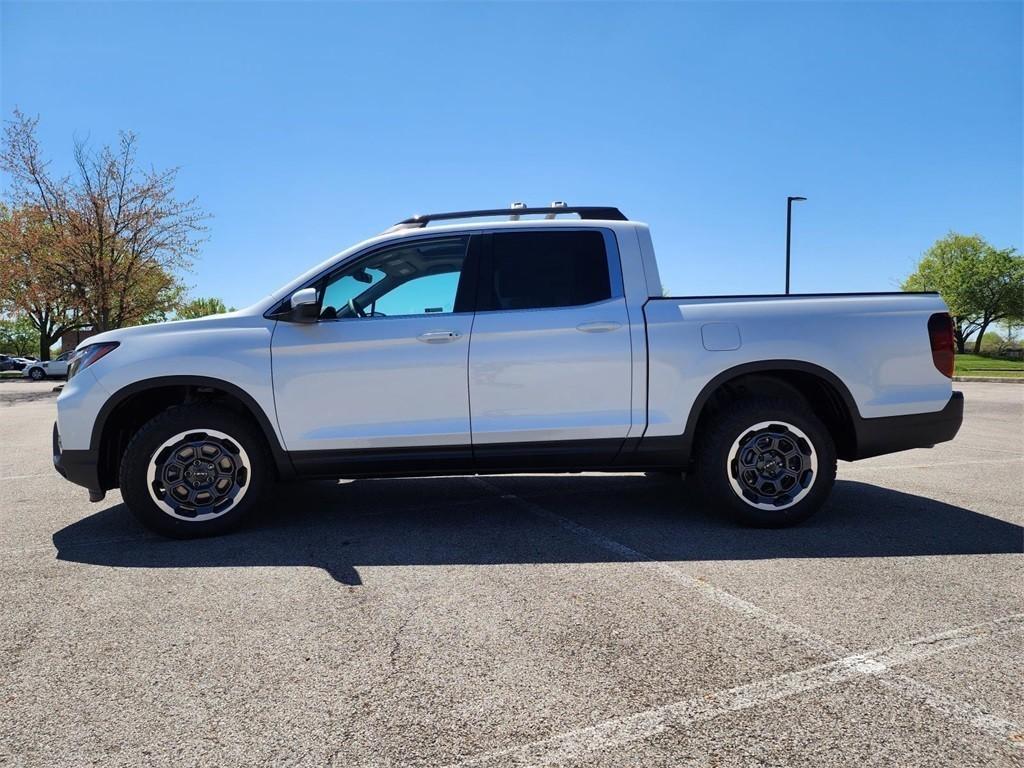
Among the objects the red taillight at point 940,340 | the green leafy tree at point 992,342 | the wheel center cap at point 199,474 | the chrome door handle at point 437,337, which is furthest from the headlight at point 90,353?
the green leafy tree at point 992,342

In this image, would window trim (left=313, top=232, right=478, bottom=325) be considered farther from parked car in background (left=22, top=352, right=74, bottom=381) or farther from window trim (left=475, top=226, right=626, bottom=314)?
parked car in background (left=22, top=352, right=74, bottom=381)

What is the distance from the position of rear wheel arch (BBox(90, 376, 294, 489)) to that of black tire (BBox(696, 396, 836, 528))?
2721 mm

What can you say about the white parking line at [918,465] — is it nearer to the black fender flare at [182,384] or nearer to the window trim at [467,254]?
the window trim at [467,254]

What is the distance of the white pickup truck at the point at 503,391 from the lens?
13.8 ft

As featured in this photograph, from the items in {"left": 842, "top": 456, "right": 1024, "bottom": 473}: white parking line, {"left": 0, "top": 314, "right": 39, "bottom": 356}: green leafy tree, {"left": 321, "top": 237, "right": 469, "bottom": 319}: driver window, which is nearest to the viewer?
{"left": 321, "top": 237, "right": 469, "bottom": 319}: driver window

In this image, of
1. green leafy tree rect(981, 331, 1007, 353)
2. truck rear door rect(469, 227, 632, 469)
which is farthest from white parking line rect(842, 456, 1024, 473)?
Answer: green leafy tree rect(981, 331, 1007, 353)

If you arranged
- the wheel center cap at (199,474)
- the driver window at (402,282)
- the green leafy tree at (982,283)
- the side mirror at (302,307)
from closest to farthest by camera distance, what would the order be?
the side mirror at (302,307) < the wheel center cap at (199,474) < the driver window at (402,282) < the green leafy tree at (982,283)

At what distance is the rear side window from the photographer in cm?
438

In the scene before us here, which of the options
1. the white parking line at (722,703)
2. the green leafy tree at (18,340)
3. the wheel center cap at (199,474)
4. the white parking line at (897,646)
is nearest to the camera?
the white parking line at (722,703)

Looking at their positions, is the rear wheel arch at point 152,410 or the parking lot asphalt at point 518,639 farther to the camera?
the rear wheel arch at point 152,410

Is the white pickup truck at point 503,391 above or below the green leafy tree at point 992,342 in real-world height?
above

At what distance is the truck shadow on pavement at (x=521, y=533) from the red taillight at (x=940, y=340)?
3.46ft

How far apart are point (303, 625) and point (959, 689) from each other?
8.00 feet

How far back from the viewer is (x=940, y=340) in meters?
4.33
